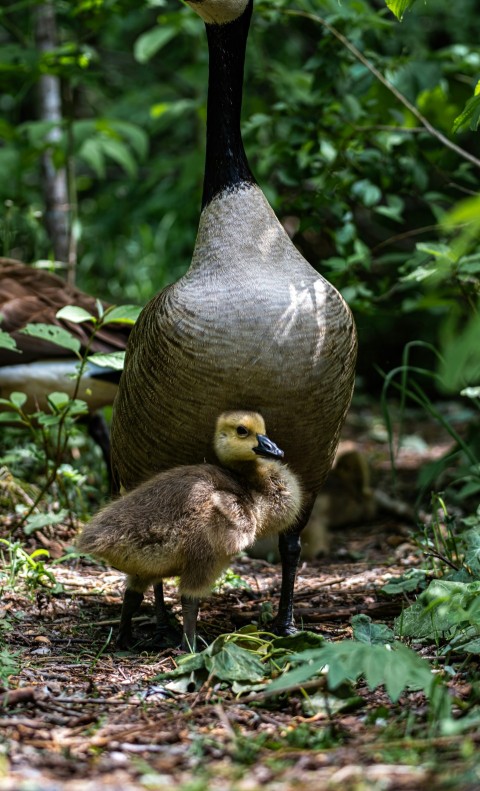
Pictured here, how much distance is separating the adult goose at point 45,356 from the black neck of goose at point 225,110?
2.09 m

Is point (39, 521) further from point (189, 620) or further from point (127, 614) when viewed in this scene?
point (189, 620)

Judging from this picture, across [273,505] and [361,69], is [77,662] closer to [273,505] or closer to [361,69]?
[273,505]

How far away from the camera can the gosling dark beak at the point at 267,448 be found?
12.5 feet

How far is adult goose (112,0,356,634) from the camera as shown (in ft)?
12.9

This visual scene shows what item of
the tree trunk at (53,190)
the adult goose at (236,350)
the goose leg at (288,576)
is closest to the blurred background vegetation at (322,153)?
the tree trunk at (53,190)

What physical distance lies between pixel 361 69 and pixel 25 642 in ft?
14.0

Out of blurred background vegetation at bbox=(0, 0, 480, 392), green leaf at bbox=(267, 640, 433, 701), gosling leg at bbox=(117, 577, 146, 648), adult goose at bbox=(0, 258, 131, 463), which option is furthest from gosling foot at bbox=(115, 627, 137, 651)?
adult goose at bbox=(0, 258, 131, 463)

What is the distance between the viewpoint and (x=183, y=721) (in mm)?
3074

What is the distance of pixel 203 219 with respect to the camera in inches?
177

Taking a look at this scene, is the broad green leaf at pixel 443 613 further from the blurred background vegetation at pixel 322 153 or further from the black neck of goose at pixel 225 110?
the black neck of goose at pixel 225 110

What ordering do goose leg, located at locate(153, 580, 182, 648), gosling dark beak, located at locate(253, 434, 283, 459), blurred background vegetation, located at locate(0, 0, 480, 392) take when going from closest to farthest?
gosling dark beak, located at locate(253, 434, 283, 459) → goose leg, located at locate(153, 580, 182, 648) → blurred background vegetation, located at locate(0, 0, 480, 392)

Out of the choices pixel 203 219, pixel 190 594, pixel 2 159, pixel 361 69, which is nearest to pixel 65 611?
pixel 190 594

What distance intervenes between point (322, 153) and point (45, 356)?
234 cm

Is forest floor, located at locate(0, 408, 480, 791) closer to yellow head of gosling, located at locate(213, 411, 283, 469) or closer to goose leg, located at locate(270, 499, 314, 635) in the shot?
goose leg, located at locate(270, 499, 314, 635)
